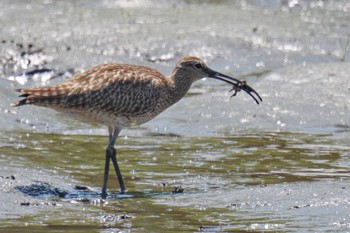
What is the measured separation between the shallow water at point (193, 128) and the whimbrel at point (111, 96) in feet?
2.01

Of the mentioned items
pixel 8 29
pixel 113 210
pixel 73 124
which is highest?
pixel 8 29

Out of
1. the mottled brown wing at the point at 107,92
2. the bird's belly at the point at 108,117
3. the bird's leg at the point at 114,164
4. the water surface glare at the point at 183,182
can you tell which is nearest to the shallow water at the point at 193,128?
the water surface glare at the point at 183,182

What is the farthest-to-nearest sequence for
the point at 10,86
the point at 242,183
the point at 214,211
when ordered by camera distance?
the point at 10,86, the point at 242,183, the point at 214,211

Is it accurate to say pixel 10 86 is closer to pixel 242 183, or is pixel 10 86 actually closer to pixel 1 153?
pixel 1 153

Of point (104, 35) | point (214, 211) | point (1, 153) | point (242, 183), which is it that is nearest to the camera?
point (214, 211)

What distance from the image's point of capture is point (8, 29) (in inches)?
713

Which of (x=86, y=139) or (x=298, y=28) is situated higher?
(x=298, y=28)

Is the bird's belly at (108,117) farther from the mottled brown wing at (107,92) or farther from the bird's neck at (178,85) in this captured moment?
the bird's neck at (178,85)

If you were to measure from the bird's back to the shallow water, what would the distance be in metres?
0.67

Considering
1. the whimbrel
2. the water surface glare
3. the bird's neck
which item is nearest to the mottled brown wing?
the whimbrel

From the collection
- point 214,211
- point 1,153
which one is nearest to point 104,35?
point 1,153

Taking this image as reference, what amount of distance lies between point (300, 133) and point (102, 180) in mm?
3443

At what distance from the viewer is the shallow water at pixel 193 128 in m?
9.52

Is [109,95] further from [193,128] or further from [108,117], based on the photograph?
[193,128]
